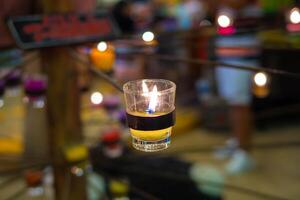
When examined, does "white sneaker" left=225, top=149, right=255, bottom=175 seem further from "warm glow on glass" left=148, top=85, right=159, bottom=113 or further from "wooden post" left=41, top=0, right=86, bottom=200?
"warm glow on glass" left=148, top=85, right=159, bottom=113

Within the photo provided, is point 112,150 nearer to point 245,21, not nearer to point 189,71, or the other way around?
point 245,21

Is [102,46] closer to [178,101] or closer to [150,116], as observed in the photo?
[150,116]

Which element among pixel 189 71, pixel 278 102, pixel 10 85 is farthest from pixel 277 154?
pixel 10 85

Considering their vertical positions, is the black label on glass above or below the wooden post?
below

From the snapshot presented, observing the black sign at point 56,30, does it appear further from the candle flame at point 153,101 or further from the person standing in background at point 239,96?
the person standing in background at point 239,96

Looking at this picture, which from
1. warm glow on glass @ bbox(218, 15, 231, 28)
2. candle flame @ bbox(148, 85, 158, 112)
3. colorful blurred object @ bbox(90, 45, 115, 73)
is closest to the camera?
candle flame @ bbox(148, 85, 158, 112)

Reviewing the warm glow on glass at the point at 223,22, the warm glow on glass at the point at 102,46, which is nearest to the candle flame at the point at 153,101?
the warm glow on glass at the point at 102,46

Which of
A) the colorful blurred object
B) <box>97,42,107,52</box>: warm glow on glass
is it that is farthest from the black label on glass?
the colorful blurred object
